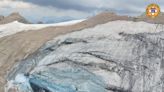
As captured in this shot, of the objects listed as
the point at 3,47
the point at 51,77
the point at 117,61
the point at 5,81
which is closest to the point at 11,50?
the point at 3,47

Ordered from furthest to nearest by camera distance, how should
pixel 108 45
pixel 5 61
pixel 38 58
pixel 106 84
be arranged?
1. pixel 5 61
2. pixel 38 58
3. pixel 108 45
4. pixel 106 84

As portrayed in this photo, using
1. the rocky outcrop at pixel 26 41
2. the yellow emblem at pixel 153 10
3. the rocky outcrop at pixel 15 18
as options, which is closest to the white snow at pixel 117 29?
the yellow emblem at pixel 153 10

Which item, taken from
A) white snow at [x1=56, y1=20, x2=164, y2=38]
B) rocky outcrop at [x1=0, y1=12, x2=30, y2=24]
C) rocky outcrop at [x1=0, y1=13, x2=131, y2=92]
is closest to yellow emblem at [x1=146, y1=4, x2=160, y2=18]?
white snow at [x1=56, y1=20, x2=164, y2=38]

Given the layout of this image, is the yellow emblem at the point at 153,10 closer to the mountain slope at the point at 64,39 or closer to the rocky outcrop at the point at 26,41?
the mountain slope at the point at 64,39

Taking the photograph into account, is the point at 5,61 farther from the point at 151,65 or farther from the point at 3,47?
the point at 151,65

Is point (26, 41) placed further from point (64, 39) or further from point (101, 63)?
point (101, 63)

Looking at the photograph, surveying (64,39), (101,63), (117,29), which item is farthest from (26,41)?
(101,63)
